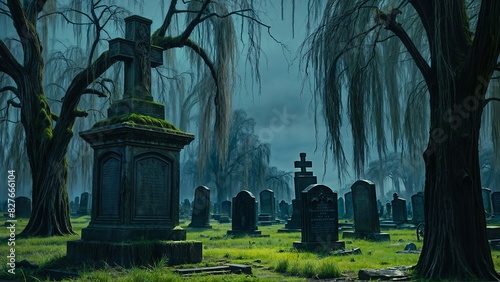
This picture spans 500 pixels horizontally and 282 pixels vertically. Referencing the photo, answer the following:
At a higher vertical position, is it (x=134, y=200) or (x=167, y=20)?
(x=167, y=20)

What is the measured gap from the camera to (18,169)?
1736 centimetres

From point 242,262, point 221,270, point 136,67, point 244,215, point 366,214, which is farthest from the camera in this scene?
point 244,215

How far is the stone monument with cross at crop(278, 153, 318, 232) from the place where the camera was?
72.1 ft

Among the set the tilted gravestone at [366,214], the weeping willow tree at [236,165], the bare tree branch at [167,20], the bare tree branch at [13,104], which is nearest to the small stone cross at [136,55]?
the bare tree branch at [167,20]

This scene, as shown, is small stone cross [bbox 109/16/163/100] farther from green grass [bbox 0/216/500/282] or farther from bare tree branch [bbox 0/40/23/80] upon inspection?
bare tree branch [bbox 0/40/23/80]

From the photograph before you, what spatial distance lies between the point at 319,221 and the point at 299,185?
10.3 m

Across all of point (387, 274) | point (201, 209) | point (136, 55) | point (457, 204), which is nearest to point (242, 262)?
point (387, 274)

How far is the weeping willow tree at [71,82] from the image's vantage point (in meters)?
12.0

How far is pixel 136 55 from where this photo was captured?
9.76 metres

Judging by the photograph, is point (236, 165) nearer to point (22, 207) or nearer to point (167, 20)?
point (22, 207)

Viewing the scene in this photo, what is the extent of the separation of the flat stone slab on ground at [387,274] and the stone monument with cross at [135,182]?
10.9ft

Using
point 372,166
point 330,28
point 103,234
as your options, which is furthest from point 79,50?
point 372,166

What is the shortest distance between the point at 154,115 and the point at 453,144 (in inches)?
222

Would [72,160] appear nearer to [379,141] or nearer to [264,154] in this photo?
[379,141]
